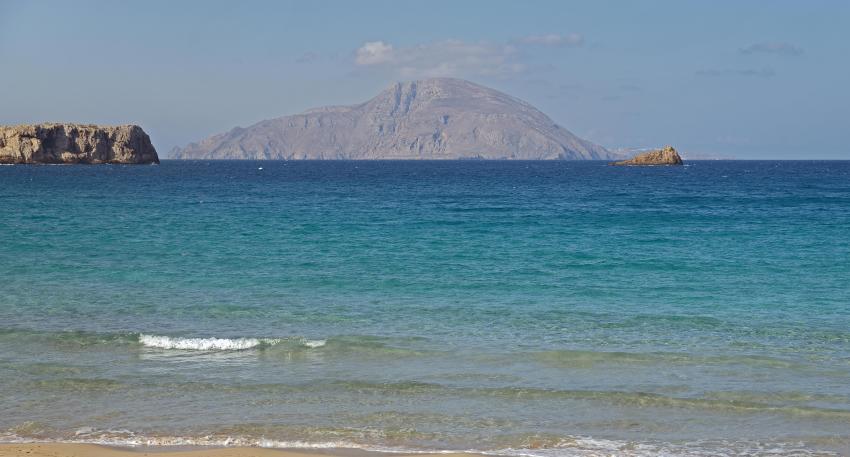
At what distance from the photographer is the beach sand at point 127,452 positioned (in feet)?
40.3

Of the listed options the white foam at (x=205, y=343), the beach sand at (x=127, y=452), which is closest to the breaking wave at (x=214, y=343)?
the white foam at (x=205, y=343)

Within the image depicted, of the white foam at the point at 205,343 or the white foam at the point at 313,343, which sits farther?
the white foam at the point at 313,343

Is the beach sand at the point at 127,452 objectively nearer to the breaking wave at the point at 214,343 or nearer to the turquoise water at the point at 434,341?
the turquoise water at the point at 434,341

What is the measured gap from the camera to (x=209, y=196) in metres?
80.7

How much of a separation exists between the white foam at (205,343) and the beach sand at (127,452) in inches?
256

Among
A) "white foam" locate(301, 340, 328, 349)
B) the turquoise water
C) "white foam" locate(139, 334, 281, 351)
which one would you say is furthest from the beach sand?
"white foam" locate(301, 340, 328, 349)

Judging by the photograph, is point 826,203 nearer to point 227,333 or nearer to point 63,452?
point 227,333

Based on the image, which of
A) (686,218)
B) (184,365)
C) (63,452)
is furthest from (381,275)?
(686,218)

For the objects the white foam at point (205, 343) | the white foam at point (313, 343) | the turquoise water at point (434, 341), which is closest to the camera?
the turquoise water at point (434, 341)

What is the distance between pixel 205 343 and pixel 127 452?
696 cm

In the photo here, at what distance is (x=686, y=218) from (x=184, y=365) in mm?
42803

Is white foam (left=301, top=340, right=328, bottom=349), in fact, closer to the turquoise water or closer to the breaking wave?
the breaking wave

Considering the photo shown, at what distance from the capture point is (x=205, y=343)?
19438mm

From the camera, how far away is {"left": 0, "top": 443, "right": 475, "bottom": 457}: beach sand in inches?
484
